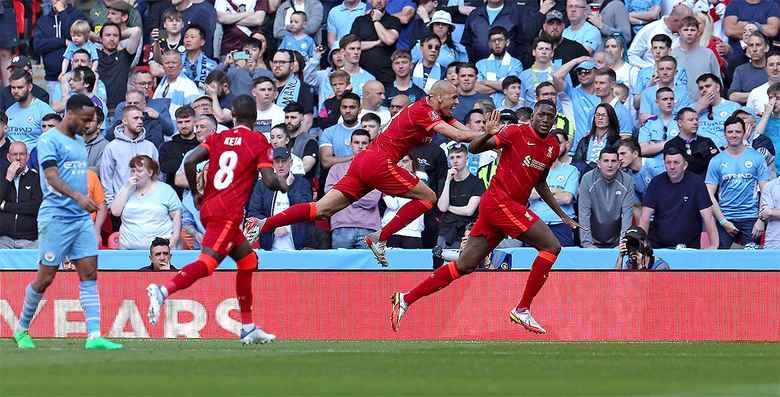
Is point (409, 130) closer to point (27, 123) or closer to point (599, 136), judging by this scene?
point (599, 136)

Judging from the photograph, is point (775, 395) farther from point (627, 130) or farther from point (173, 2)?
point (173, 2)

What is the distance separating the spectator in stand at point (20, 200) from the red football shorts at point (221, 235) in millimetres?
7070

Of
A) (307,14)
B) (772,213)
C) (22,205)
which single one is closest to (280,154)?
(22,205)

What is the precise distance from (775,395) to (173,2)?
1659 cm

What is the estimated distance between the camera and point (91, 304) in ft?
47.1

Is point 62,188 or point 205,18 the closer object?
point 62,188

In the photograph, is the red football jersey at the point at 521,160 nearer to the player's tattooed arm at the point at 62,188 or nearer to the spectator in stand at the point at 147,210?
the player's tattooed arm at the point at 62,188

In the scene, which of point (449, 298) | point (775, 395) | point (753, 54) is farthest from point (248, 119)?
point (753, 54)

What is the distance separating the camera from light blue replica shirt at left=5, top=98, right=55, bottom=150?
887 inches

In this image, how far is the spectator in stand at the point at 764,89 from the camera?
21.4 m

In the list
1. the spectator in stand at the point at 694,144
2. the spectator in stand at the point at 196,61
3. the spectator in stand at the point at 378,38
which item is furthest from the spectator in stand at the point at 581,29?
the spectator in stand at the point at 196,61

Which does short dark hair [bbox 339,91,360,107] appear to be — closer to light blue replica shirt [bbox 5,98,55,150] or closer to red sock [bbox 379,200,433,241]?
light blue replica shirt [bbox 5,98,55,150]

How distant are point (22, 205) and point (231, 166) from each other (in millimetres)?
7376

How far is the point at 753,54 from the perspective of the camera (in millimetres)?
21875
